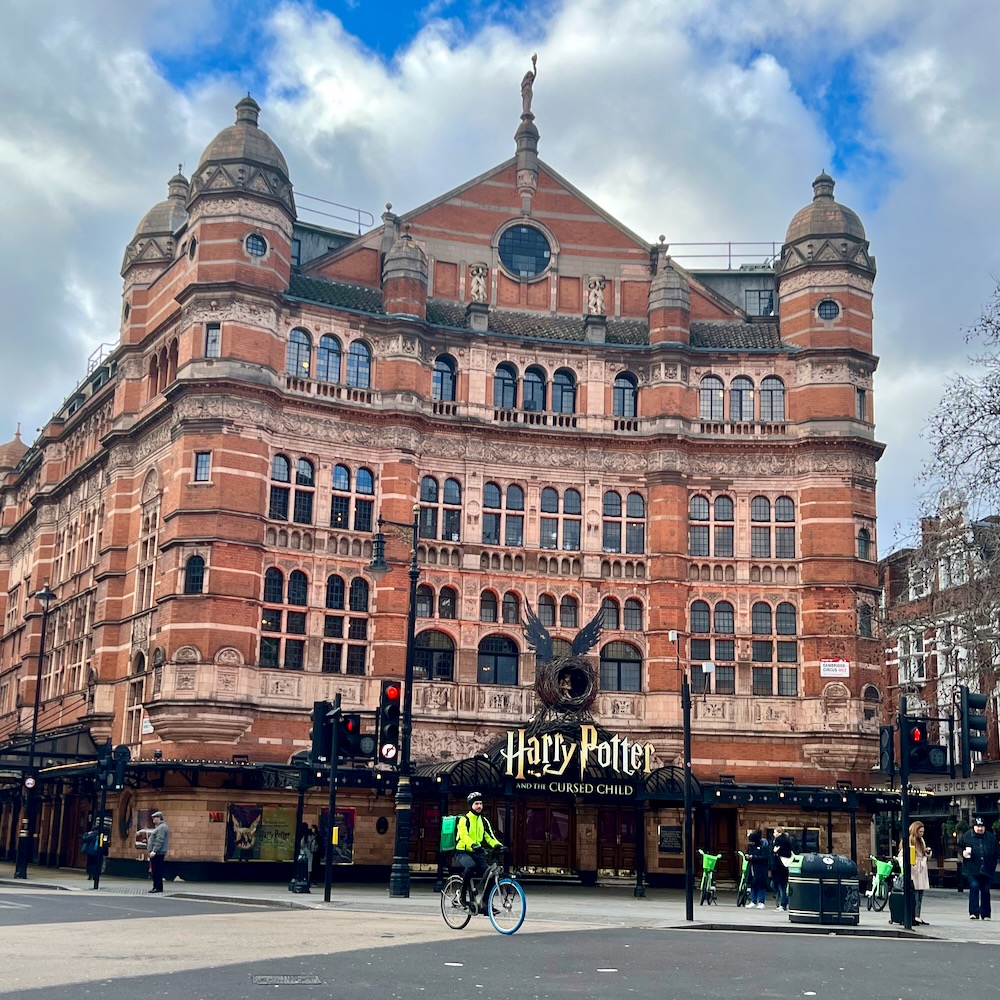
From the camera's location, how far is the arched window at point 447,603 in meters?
47.7

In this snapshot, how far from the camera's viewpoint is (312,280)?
50.0 metres

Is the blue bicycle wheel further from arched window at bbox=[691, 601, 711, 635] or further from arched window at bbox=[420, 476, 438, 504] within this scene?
arched window at bbox=[691, 601, 711, 635]

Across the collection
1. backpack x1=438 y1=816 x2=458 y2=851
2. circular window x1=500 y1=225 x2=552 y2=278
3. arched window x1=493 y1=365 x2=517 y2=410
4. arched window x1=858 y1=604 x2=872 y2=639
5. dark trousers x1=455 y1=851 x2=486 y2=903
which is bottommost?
dark trousers x1=455 y1=851 x2=486 y2=903

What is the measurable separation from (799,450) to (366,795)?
780 inches

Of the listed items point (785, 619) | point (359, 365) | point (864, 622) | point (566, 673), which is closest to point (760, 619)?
point (785, 619)

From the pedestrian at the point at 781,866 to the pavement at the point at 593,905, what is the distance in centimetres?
42

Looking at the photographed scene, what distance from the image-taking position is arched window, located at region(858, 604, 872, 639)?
4822 centimetres

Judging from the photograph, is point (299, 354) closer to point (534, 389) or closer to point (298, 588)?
point (298, 588)

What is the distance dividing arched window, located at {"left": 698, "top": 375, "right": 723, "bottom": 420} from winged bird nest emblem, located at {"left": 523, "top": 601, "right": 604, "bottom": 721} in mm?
9022

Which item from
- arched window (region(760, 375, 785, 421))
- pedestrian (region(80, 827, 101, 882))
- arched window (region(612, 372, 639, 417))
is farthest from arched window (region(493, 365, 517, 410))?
pedestrian (region(80, 827, 101, 882))

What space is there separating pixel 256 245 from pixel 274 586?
1169cm

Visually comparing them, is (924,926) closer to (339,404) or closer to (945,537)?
(945,537)

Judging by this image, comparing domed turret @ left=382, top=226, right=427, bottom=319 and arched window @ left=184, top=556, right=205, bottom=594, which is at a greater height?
domed turret @ left=382, top=226, right=427, bottom=319

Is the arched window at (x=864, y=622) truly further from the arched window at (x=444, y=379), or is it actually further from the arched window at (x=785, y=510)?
the arched window at (x=444, y=379)
